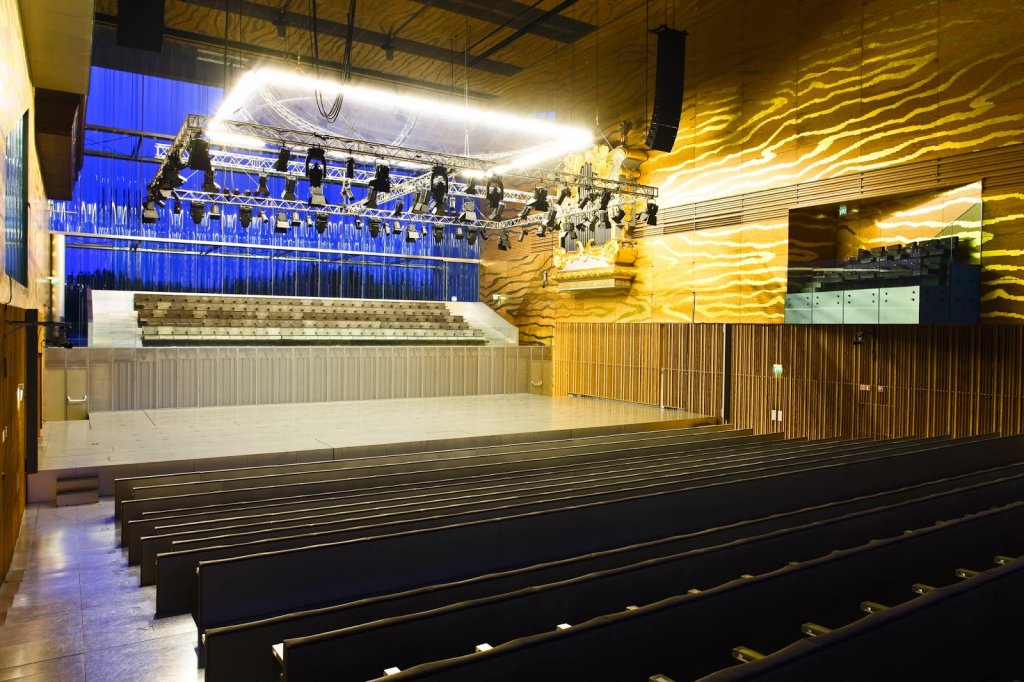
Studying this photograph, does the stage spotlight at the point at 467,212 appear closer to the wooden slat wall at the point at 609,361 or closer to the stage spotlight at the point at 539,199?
the stage spotlight at the point at 539,199

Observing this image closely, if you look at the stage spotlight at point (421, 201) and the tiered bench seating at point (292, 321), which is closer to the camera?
the stage spotlight at point (421, 201)

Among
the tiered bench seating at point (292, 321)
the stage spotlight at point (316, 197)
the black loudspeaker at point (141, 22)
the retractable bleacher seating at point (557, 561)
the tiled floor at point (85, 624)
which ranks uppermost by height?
the black loudspeaker at point (141, 22)

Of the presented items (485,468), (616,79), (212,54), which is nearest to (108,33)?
(212,54)

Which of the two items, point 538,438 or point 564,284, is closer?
point 538,438

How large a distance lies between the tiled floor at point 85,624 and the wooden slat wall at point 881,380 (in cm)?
972

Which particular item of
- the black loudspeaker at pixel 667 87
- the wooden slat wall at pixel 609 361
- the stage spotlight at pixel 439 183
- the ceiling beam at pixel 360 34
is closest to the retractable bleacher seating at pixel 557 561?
the stage spotlight at pixel 439 183

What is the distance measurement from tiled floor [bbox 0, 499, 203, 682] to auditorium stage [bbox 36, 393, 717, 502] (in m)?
2.42

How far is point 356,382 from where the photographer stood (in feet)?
Result: 50.4

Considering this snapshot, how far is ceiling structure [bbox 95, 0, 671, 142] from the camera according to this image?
1327cm

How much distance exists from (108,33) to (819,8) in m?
14.7

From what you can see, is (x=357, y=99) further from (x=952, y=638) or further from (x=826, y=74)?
(x=952, y=638)

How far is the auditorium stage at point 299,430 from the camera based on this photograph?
25.5ft

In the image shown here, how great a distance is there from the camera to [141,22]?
8.15 meters

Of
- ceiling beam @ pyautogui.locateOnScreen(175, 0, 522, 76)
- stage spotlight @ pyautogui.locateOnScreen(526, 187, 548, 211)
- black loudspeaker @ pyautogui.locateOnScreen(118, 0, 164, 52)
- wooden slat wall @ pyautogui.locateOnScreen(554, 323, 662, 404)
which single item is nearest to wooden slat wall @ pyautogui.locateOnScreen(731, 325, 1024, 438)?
wooden slat wall @ pyautogui.locateOnScreen(554, 323, 662, 404)
